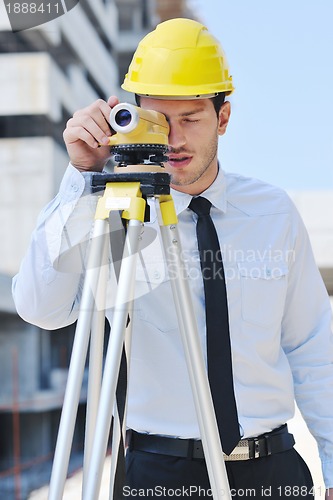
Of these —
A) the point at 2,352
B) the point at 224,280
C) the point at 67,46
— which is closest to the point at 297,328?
the point at 224,280

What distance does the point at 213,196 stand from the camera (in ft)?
6.19

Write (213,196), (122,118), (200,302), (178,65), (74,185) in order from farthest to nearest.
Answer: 1. (213,196)
2. (200,302)
3. (178,65)
4. (74,185)
5. (122,118)

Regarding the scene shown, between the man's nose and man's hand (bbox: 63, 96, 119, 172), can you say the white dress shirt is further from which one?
the man's nose

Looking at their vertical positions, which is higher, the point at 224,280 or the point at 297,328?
the point at 224,280

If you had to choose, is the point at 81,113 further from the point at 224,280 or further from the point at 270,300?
the point at 270,300

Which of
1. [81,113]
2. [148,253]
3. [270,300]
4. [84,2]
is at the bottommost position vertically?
[270,300]

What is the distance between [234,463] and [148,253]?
20.1 inches

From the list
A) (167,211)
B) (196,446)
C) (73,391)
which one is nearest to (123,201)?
(167,211)

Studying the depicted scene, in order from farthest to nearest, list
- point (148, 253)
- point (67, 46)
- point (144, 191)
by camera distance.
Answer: point (67, 46) < point (148, 253) < point (144, 191)

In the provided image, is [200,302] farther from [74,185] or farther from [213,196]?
[74,185]

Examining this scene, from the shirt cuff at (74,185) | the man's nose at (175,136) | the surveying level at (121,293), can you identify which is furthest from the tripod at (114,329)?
the man's nose at (175,136)

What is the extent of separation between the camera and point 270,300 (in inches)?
72.4

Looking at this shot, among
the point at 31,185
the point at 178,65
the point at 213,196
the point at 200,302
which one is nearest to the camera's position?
the point at 178,65

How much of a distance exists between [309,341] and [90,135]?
2.70 ft
